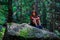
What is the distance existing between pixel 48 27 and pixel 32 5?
1426mm

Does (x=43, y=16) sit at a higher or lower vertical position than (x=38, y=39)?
lower

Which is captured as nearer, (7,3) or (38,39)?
(38,39)

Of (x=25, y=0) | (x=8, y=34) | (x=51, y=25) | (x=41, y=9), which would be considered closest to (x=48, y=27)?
(x=51, y=25)

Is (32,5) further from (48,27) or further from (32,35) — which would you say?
(32,35)

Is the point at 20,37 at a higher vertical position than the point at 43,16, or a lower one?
higher

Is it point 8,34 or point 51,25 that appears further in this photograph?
point 51,25

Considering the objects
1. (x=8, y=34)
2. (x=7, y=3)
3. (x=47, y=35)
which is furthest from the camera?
(x=7, y=3)

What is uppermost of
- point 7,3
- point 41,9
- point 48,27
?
point 7,3

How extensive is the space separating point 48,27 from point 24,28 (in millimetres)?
3473

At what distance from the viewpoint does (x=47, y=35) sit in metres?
6.02

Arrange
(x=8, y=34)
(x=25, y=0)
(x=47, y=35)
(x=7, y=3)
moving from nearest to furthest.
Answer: (x=8, y=34)
(x=47, y=35)
(x=7, y=3)
(x=25, y=0)

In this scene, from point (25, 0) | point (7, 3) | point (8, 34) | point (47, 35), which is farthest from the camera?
point (25, 0)

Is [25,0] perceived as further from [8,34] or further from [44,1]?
[8,34]

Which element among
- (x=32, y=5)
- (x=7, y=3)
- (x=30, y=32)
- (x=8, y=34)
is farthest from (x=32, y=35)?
(x=32, y=5)
